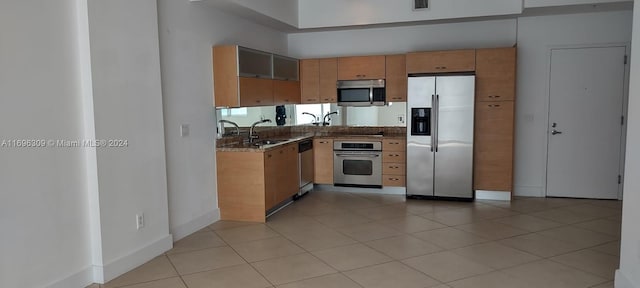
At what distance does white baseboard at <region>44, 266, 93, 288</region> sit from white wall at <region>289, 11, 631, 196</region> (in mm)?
4961

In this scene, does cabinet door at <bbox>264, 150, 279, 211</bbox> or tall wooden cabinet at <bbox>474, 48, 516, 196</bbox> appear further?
tall wooden cabinet at <bbox>474, 48, 516, 196</bbox>

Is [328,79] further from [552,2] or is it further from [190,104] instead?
[552,2]

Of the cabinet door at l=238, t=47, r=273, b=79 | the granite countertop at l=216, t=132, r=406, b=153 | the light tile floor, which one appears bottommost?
the light tile floor

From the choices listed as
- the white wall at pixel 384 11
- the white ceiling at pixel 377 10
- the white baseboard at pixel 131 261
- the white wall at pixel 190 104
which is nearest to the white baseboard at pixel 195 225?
the white wall at pixel 190 104

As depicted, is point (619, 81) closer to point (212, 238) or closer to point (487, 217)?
point (487, 217)

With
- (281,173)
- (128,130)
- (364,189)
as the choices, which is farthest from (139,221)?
(364,189)

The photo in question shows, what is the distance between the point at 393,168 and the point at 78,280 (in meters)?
4.28

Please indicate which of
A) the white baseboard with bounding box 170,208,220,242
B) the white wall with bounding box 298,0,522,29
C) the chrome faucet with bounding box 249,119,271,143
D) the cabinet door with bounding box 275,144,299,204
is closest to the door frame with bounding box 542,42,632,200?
the white wall with bounding box 298,0,522,29

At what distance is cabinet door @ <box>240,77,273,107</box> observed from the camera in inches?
197

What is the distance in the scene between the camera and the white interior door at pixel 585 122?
592cm

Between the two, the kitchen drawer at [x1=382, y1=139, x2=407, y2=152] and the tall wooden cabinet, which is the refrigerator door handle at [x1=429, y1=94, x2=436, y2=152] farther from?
the tall wooden cabinet

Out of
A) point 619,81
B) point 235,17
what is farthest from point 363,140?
point 619,81

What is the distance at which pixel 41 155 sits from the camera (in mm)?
2975

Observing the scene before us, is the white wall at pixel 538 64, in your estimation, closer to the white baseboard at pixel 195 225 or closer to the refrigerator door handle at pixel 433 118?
the refrigerator door handle at pixel 433 118
